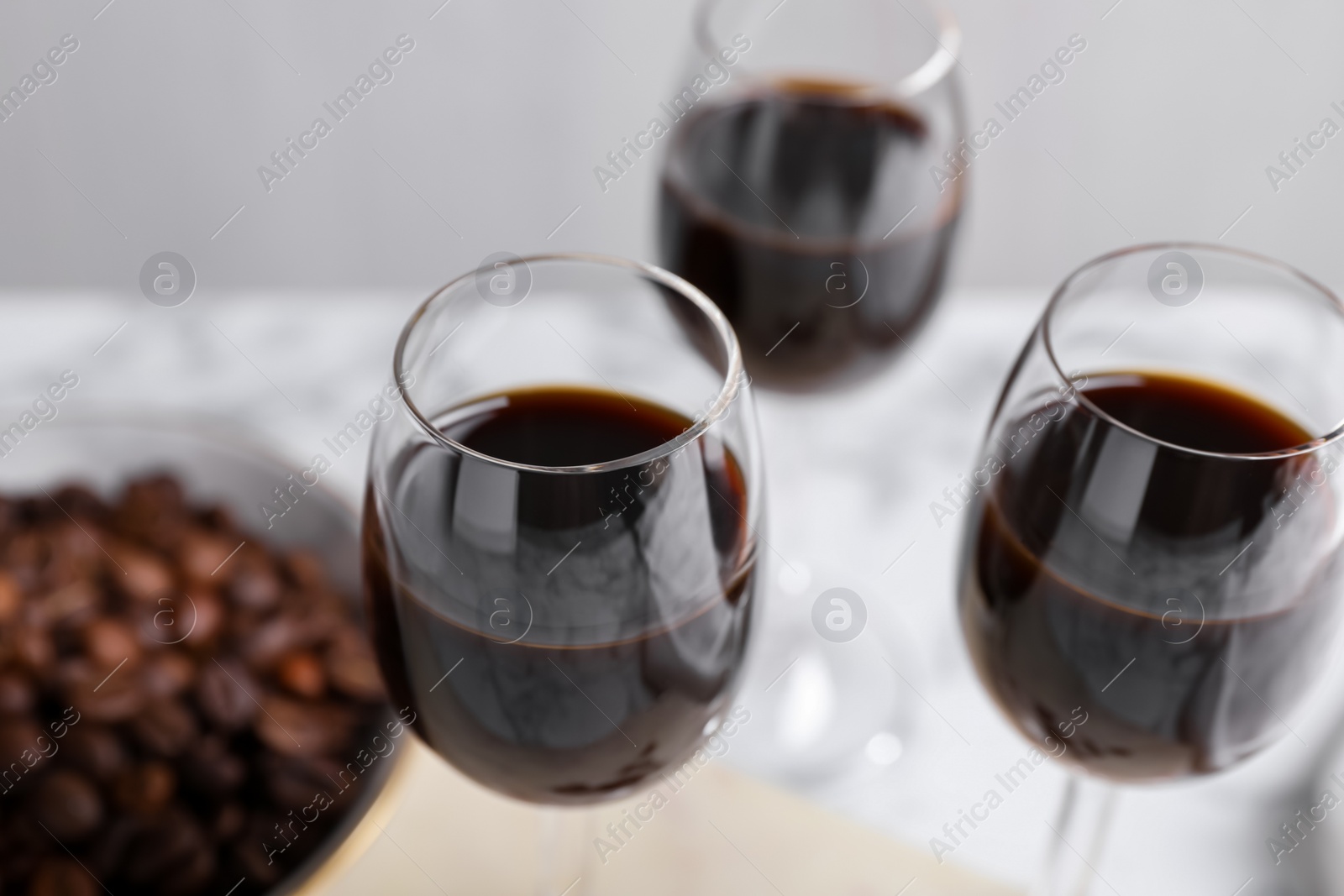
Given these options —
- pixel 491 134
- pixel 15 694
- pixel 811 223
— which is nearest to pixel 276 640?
pixel 15 694

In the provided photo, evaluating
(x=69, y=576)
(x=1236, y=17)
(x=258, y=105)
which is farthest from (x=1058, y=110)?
(x=69, y=576)

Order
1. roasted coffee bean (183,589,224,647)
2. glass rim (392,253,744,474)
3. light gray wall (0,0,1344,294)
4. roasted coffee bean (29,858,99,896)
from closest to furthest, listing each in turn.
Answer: glass rim (392,253,744,474) → roasted coffee bean (29,858,99,896) → roasted coffee bean (183,589,224,647) → light gray wall (0,0,1344,294)

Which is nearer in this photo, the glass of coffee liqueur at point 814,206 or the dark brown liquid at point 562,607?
the dark brown liquid at point 562,607

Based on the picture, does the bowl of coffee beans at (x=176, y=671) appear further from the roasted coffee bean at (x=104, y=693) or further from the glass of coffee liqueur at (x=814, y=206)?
the glass of coffee liqueur at (x=814, y=206)

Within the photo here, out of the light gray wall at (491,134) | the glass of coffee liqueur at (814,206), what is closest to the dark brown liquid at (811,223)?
the glass of coffee liqueur at (814,206)

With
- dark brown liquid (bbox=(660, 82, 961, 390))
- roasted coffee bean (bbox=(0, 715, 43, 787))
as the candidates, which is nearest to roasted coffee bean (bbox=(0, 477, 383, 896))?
roasted coffee bean (bbox=(0, 715, 43, 787))

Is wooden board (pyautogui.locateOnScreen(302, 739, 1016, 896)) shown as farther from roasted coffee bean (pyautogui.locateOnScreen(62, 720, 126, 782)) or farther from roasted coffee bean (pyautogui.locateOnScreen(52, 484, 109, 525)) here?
roasted coffee bean (pyautogui.locateOnScreen(52, 484, 109, 525))

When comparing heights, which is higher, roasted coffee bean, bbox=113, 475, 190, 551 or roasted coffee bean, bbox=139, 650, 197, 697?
roasted coffee bean, bbox=113, 475, 190, 551
